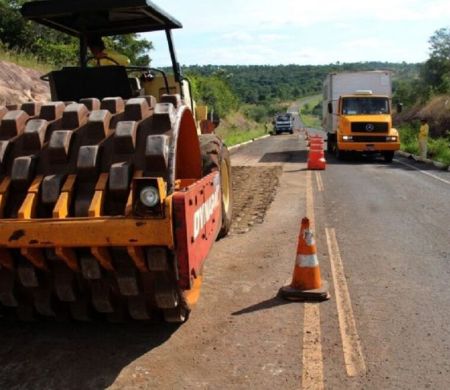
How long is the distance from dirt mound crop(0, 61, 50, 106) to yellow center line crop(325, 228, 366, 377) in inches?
509

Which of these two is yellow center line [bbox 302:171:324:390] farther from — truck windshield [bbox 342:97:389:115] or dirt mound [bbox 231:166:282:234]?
truck windshield [bbox 342:97:389:115]

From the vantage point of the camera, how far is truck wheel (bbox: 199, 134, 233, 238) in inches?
238

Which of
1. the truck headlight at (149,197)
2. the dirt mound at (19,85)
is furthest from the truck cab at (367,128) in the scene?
the truck headlight at (149,197)

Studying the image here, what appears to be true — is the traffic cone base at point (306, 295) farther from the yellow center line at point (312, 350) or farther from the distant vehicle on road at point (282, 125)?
the distant vehicle on road at point (282, 125)

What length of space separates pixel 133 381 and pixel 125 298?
0.58 meters

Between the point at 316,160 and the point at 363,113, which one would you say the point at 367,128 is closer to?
the point at 363,113

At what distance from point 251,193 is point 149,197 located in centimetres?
860

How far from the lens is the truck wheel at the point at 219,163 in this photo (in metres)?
6.04

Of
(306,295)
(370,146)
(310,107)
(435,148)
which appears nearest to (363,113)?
(370,146)

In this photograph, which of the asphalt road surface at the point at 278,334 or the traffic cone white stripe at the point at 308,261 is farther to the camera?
the traffic cone white stripe at the point at 308,261

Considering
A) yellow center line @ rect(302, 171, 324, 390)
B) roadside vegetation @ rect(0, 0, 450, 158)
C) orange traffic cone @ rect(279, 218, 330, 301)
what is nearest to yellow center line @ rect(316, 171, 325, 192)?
roadside vegetation @ rect(0, 0, 450, 158)

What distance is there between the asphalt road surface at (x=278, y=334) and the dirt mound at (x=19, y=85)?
1171cm

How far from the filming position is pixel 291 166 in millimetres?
18047

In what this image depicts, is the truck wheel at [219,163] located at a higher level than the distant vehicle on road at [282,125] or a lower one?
higher
